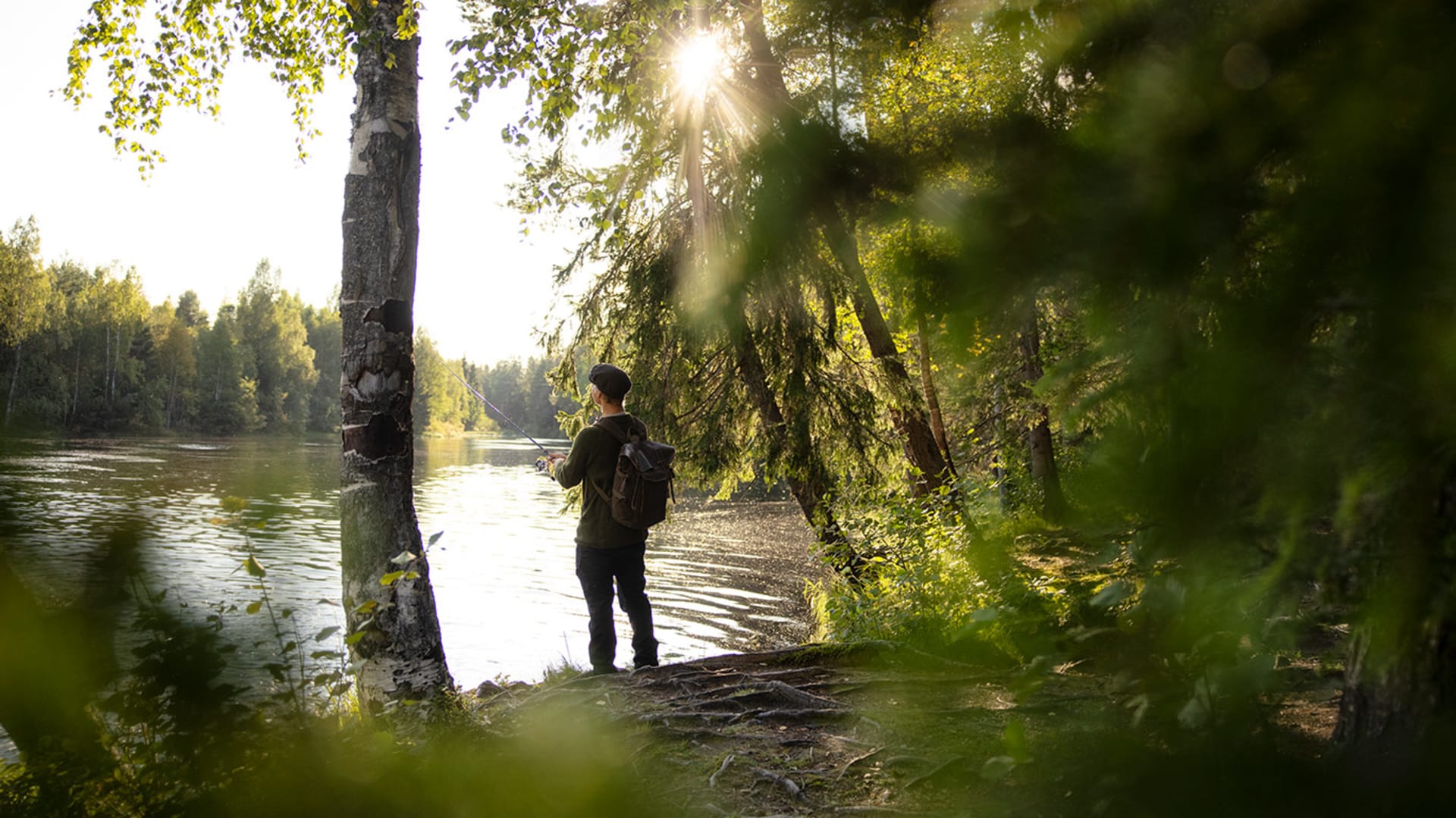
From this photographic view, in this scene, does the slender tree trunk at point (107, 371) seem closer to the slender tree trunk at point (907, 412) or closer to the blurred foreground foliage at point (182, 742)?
the slender tree trunk at point (907, 412)

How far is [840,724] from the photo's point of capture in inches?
163

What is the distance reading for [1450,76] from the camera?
986 mm

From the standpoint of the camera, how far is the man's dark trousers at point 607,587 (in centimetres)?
552

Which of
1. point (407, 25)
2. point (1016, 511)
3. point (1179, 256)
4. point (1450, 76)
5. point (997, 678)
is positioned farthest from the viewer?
point (1016, 511)

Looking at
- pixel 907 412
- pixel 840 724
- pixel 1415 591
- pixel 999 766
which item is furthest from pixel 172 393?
pixel 1415 591

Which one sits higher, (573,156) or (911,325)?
(573,156)

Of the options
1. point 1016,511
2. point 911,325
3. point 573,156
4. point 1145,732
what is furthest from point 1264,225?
point 1016,511

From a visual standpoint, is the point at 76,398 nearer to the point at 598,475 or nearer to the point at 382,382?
the point at 598,475

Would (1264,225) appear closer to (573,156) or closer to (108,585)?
(108,585)

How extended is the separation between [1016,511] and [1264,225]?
460 inches

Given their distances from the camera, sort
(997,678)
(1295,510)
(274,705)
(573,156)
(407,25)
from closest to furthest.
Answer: (1295,510)
(274,705)
(407,25)
(997,678)
(573,156)

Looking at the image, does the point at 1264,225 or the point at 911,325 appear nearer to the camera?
the point at 1264,225

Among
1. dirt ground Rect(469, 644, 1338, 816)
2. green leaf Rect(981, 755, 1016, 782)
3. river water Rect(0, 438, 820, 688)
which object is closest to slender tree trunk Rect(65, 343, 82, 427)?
river water Rect(0, 438, 820, 688)

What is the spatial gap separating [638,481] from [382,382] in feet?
5.40
